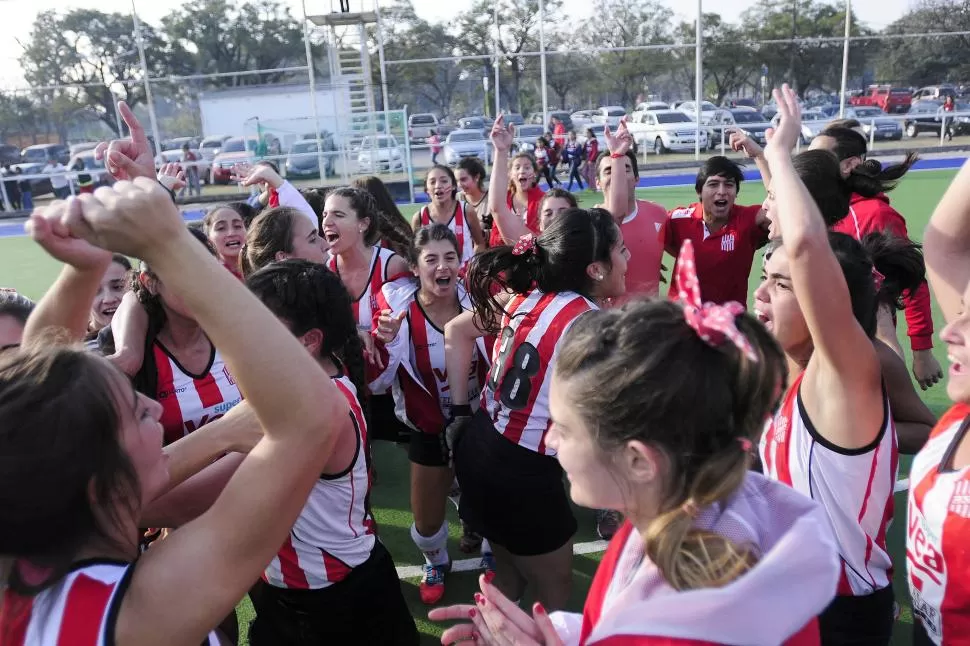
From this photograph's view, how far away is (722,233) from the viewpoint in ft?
15.9

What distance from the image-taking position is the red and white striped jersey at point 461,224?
6.66m

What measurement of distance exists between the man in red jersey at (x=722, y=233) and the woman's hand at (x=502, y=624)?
11.8 feet

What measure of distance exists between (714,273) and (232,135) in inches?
921

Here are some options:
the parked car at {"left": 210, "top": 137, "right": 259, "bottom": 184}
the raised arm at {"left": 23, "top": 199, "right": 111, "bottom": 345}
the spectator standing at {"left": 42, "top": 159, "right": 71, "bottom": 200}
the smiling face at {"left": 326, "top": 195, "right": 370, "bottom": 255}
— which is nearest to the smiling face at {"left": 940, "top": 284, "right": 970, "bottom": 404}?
the raised arm at {"left": 23, "top": 199, "right": 111, "bottom": 345}

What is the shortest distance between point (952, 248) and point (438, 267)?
2.38 metres

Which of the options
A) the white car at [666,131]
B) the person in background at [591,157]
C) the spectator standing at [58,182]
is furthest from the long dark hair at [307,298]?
the white car at [666,131]

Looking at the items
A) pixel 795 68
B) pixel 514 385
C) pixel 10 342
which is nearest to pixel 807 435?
pixel 514 385

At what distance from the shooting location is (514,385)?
112 inches

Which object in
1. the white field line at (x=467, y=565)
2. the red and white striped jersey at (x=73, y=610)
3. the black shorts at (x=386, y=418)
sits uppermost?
the red and white striped jersey at (x=73, y=610)

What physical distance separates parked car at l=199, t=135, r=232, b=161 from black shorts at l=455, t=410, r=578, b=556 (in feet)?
70.8

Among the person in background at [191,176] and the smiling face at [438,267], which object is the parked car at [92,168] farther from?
the smiling face at [438,267]

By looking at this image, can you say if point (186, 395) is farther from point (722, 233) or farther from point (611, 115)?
point (611, 115)

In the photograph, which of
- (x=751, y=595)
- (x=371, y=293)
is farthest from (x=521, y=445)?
(x=371, y=293)

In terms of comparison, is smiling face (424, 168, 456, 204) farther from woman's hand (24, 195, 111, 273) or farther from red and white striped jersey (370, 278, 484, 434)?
woman's hand (24, 195, 111, 273)
